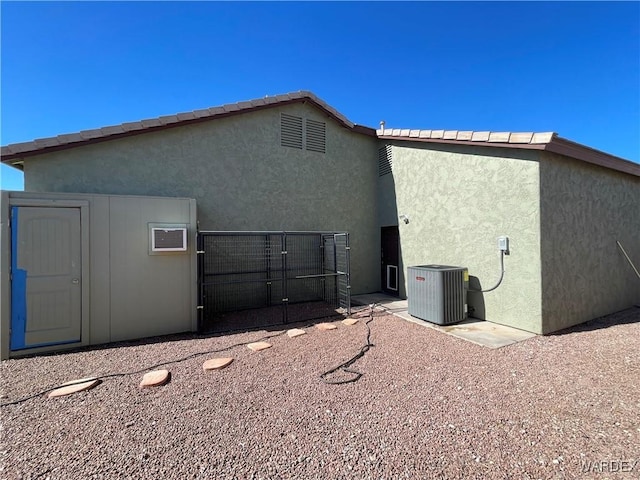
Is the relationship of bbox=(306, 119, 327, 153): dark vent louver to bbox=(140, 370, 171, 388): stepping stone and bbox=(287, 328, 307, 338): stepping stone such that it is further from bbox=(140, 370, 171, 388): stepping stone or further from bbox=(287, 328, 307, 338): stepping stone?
bbox=(140, 370, 171, 388): stepping stone

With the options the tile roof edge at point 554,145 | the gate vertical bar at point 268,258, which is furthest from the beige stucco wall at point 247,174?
the tile roof edge at point 554,145

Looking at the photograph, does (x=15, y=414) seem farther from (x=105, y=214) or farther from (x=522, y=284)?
(x=522, y=284)

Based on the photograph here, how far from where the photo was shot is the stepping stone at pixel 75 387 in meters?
3.47

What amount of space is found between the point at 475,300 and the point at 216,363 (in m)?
5.82

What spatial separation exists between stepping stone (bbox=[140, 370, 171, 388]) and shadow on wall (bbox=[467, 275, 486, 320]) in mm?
6426

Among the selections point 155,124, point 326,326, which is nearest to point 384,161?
point 326,326

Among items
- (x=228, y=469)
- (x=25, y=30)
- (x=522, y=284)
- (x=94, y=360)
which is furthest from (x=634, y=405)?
(x=25, y=30)

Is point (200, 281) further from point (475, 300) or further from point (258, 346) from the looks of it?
point (475, 300)

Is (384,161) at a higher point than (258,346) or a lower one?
higher

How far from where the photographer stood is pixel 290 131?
8.72 meters

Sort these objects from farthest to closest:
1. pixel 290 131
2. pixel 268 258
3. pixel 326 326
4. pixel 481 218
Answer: pixel 290 131, pixel 268 258, pixel 481 218, pixel 326 326

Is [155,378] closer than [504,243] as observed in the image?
Yes

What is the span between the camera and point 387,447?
8.22ft

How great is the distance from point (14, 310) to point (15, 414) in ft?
8.06
